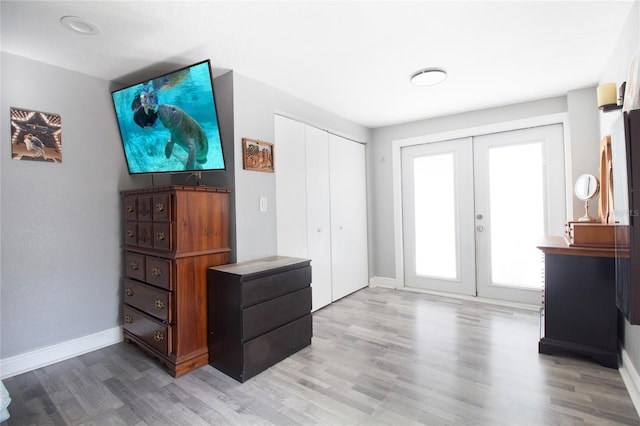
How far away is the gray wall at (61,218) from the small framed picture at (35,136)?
4 cm

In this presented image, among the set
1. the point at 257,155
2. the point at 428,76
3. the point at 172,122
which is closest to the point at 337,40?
the point at 428,76

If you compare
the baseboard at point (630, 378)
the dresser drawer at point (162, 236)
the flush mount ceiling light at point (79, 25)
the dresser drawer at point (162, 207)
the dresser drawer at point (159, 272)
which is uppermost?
the flush mount ceiling light at point (79, 25)

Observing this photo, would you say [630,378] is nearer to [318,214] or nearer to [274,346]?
[274,346]

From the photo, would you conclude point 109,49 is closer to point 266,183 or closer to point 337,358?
point 266,183

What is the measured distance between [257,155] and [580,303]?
8.97ft

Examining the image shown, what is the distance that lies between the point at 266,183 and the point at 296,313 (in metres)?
1.16

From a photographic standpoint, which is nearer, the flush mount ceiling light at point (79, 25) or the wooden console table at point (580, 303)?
the flush mount ceiling light at point (79, 25)

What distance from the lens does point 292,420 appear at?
1.63m

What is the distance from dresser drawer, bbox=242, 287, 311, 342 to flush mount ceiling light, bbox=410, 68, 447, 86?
2.06m

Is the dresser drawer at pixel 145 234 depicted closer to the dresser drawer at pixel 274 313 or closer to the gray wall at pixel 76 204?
the gray wall at pixel 76 204

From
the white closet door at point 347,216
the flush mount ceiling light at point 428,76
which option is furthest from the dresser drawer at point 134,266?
the flush mount ceiling light at point 428,76

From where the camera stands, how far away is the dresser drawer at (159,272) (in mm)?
2107

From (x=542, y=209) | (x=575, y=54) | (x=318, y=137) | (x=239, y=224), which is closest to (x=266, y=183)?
(x=239, y=224)

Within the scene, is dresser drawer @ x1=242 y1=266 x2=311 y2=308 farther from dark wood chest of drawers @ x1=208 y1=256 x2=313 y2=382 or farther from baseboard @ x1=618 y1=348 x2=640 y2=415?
baseboard @ x1=618 y1=348 x2=640 y2=415
